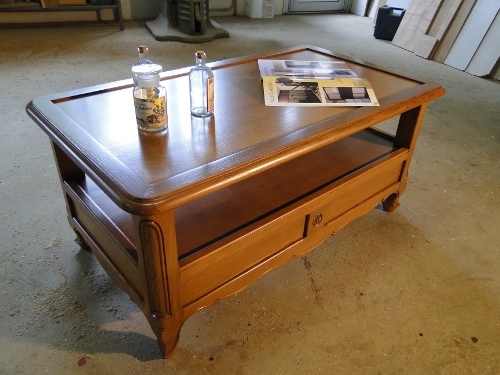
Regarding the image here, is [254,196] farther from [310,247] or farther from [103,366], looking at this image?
[103,366]

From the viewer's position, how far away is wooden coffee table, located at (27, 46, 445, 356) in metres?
0.86

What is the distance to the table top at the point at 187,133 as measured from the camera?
835 millimetres

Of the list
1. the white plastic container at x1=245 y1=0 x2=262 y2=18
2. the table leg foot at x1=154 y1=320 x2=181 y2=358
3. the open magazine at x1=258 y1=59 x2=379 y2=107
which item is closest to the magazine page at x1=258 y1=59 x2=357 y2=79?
the open magazine at x1=258 y1=59 x2=379 y2=107

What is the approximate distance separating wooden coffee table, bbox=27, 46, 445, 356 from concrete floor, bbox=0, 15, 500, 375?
13 centimetres

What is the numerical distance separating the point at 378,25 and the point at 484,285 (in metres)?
3.27

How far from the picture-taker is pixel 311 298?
4.19ft

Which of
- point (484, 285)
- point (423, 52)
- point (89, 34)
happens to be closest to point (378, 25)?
point (423, 52)

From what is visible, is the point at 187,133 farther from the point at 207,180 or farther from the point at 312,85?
the point at 312,85

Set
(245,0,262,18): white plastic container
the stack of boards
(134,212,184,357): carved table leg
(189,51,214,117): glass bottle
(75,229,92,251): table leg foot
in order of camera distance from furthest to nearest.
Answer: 1. (245,0,262,18): white plastic container
2. the stack of boards
3. (75,229,92,251): table leg foot
4. (189,51,214,117): glass bottle
5. (134,212,184,357): carved table leg

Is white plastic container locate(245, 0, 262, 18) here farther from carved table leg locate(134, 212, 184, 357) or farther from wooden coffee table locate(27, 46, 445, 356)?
carved table leg locate(134, 212, 184, 357)

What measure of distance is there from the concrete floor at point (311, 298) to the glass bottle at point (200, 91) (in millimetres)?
586

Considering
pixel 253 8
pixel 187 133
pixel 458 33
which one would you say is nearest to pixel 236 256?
pixel 187 133

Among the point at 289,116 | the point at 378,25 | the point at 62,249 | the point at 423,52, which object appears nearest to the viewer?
the point at 289,116

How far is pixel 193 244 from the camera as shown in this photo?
40.4 inches
